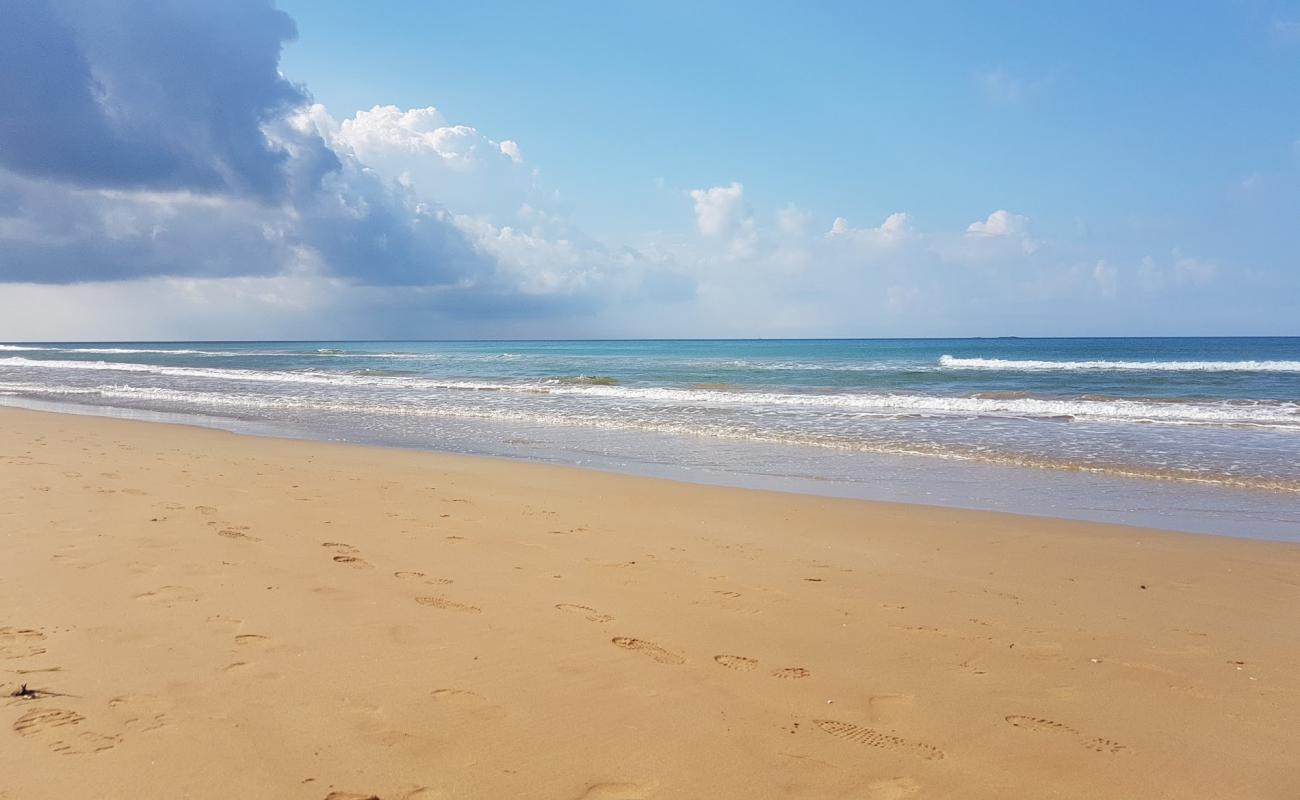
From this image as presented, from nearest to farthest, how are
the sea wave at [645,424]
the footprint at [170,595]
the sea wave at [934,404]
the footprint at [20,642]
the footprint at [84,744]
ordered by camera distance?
the footprint at [84,744] < the footprint at [20,642] < the footprint at [170,595] < the sea wave at [645,424] < the sea wave at [934,404]

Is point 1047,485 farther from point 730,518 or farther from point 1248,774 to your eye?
point 1248,774

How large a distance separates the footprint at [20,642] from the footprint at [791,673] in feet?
11.8

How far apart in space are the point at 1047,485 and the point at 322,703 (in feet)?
31.4

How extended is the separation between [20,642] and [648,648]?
3146 millimetres

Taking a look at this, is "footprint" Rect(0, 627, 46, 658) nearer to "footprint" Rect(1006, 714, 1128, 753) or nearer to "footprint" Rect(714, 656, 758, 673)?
"footprint" Rect(714, 656, 758, 673)

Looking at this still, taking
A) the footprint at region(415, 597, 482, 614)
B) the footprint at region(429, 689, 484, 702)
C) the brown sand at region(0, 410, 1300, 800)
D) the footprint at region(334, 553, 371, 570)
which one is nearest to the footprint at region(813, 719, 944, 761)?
the brown sand at region(0, 410, 1300, 800)

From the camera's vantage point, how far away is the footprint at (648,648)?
392 centimetres

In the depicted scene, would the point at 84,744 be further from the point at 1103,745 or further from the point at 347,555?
the point at 1103,745

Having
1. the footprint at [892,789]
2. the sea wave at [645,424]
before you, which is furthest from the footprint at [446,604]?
the sea wave at [645,424]

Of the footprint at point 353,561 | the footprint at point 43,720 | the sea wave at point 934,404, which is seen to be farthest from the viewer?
the sea wave at point 934,404

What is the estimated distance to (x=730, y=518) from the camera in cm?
779

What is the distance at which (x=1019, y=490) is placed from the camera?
9617 millimetres

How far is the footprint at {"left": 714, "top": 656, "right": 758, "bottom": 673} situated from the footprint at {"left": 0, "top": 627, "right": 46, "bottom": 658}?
3.33m

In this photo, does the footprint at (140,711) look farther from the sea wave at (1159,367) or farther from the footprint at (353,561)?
the sea wave at (1159,367)
